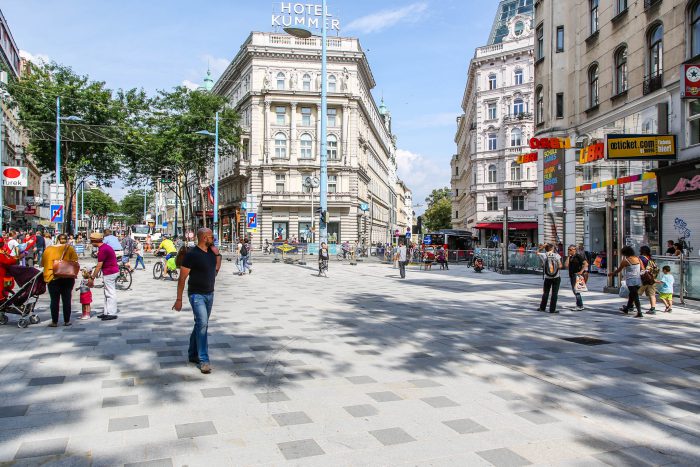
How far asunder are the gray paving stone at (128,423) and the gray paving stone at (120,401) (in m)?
0.42

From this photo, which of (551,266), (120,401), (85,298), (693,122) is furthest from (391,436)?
(693,122)

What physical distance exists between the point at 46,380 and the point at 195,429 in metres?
2.55

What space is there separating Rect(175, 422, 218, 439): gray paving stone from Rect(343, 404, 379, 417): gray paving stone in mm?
1300

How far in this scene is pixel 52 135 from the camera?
34500 mm

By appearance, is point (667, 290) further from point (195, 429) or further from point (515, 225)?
point (515, 225)

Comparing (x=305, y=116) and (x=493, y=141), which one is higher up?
(x=305, y=116)

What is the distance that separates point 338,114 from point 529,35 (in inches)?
789

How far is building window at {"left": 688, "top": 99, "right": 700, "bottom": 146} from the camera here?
17359mm

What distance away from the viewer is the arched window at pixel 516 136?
167 ft

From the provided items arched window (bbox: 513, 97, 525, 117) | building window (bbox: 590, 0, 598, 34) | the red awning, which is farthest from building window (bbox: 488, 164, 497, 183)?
building window (bbox: 590, 0, 598, 34)

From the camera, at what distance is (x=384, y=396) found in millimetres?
5648

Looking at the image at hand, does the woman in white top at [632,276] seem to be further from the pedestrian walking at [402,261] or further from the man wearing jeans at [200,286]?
the pedestrian walking at [402,261]

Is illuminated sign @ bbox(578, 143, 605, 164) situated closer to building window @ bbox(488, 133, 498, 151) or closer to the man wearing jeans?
the man wearing jeans

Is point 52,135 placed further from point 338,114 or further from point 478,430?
point 478,430
